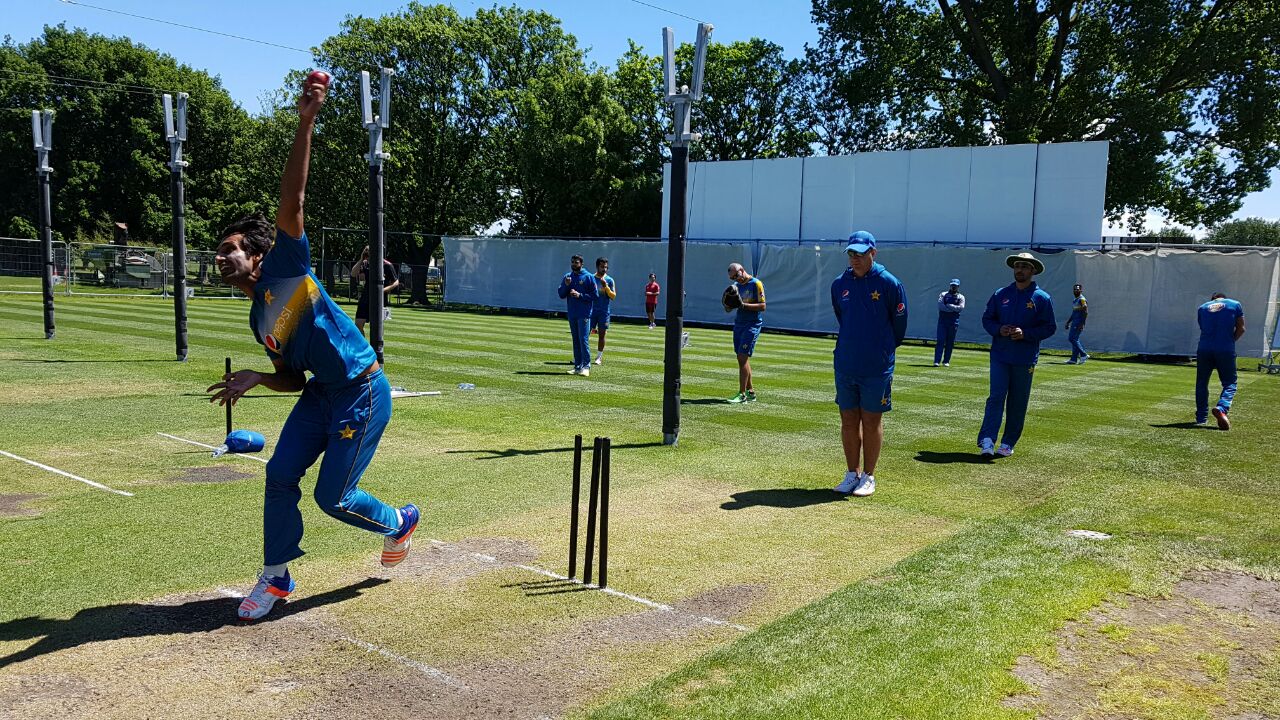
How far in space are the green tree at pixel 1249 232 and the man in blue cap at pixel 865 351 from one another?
293 ft

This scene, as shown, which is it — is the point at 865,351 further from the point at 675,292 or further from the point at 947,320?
the point at 947,320

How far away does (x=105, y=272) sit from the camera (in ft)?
139

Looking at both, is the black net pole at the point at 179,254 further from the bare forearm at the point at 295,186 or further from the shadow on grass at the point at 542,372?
the bare forearm at the point at 295,186

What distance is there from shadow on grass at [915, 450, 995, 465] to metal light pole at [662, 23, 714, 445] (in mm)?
2704

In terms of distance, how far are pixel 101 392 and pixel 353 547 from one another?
8210 mm

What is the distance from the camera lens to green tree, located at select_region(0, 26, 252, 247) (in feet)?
185

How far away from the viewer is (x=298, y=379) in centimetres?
473

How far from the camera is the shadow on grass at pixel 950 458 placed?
9641 mm

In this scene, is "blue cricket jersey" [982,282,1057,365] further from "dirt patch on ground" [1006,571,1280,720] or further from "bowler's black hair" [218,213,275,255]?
"bowler's black hair" [218,213,275,255]

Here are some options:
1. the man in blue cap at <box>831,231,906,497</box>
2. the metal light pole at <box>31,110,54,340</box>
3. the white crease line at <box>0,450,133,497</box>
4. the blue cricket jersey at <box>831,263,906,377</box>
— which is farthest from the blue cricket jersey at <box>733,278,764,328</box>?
the metal light pole at <box>31,110,54,340</box>

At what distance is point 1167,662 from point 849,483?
11.9 ft

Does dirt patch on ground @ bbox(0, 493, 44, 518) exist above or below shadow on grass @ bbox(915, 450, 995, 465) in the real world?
above

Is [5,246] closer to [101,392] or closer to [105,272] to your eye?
[105,272]

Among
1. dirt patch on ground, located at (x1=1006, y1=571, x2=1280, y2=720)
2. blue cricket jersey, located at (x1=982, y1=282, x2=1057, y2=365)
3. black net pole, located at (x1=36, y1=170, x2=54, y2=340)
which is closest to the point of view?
dirt patch on ground, located at (x1=1006, y1=571, x2=1280, y2=720)
